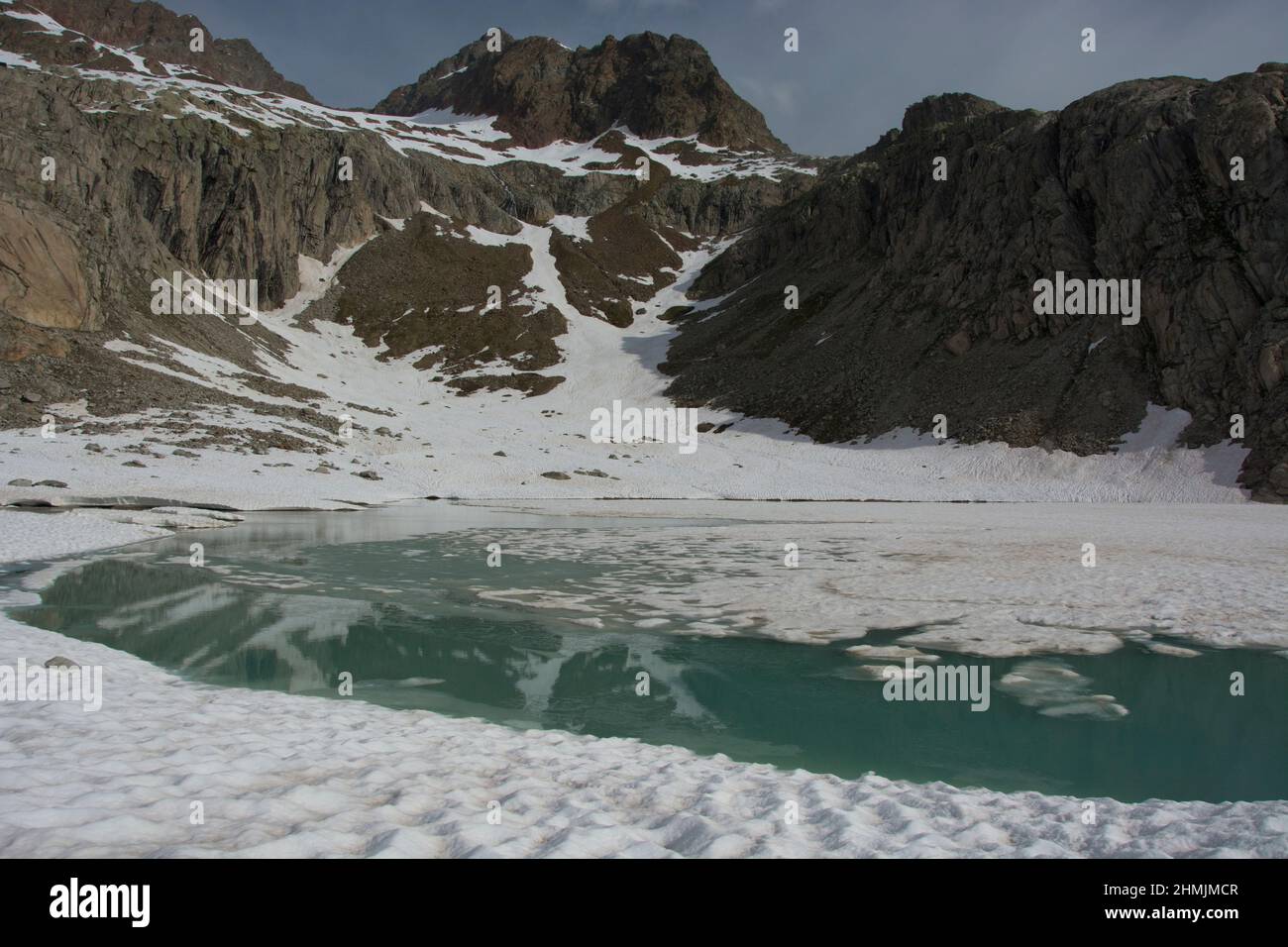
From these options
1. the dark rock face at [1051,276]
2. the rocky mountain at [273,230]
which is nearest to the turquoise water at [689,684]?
the rocky mountain at [273,230]

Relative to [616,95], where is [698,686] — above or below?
below

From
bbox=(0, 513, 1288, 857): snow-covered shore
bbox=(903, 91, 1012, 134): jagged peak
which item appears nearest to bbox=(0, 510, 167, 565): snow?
bbox=(0, 513, 1288, 857): snow-covered shore

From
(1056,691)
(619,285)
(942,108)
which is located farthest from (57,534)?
(942,108)

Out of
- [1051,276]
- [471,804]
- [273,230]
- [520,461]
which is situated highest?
[273,230]

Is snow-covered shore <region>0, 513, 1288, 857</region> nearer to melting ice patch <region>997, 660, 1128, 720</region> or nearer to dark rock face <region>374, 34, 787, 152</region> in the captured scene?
melting ice patch <region>997, 660, 1128, 720</region>

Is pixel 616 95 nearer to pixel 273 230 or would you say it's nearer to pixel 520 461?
pixel 273 230

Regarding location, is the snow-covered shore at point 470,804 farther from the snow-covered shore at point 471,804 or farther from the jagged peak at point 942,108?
the jagged peak at point 942,108

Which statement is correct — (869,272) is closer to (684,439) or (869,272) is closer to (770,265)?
(770,265)
